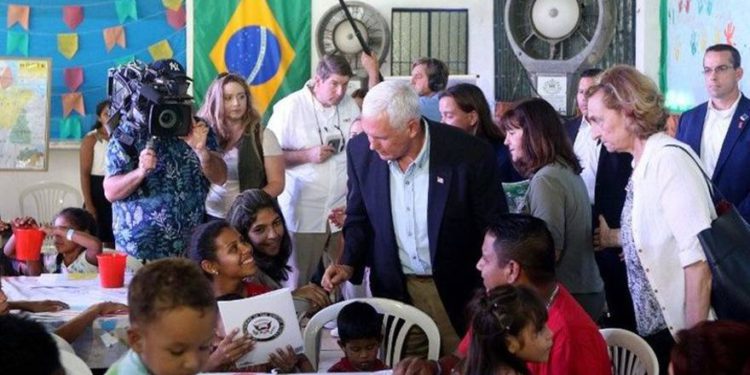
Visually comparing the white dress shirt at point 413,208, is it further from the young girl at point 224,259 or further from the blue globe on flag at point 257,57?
the blue globe on flag at point 257,57

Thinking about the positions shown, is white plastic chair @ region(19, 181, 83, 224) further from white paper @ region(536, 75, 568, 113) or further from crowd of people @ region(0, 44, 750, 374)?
white paper @ region(536, 75, 568, 113)

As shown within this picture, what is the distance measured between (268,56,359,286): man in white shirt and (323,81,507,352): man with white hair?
187 cm

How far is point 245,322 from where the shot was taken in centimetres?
309

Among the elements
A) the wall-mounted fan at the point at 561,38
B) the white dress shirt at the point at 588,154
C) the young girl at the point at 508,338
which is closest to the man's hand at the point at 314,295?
the young girl at the point at 508,338

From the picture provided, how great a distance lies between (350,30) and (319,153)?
234 cm

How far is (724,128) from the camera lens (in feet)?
16.8

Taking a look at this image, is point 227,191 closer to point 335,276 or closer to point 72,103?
point 335,276

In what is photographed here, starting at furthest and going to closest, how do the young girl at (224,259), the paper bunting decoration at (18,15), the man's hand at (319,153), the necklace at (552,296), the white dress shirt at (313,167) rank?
the paper bunting decoration at (18,15)
the white dress shirt at (313,167)
the man's hand at (319,153)
the young girl at (224,259)
the necklace at (552,296)

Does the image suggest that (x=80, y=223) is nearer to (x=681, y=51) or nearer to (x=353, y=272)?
(x=353, y=272)

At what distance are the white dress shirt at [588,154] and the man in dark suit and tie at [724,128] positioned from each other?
655 millimetres

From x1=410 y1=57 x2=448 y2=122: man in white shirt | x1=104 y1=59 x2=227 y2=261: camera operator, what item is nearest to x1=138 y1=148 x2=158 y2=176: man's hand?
x1=104 y1=59 x2=227 y2=261: camera operator

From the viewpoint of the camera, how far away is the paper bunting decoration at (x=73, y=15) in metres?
7.66

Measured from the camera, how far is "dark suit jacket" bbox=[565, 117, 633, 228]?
443 centimetres

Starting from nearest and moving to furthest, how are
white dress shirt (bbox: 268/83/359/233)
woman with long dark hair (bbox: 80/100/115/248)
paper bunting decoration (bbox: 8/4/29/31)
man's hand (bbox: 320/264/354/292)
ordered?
man's hand (bbox: 320/264/354/292)
white dress shirt (bbox: 268/83/359/233)
woman with long dark hair (bbox: 80/100/115/248)
paper bunting decoration (bbox: 8/4/29/31)
